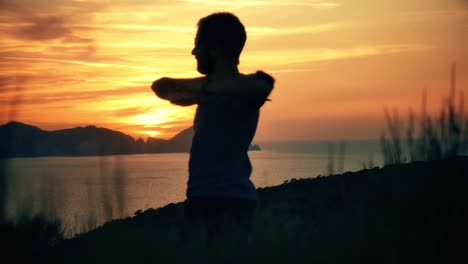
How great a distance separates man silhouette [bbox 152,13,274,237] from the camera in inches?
157

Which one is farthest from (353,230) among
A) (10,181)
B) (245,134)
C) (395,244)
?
(10,181)

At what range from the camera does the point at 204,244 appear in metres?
4.04

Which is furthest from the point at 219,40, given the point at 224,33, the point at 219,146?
the point at 219,146

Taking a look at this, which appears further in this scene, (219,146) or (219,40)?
(219,40)

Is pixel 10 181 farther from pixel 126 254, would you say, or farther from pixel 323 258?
pixel 323 258

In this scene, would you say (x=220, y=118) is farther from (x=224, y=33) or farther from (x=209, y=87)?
(x=224, y=33)

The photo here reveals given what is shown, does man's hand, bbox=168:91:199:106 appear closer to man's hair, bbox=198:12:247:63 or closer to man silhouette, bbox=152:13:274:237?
man silhouette, bbox=152:13:274:237

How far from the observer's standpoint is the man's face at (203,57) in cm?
414

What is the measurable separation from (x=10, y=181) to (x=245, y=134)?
5.65ft

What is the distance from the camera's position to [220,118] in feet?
13.1

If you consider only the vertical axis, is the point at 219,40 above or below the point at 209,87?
above

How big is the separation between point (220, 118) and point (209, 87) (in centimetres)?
20

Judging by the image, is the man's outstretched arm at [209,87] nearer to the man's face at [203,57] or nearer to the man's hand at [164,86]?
the man's hand at [164,86]

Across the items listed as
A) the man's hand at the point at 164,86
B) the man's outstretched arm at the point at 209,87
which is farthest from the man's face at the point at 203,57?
the man's hand at the point at 164,86
